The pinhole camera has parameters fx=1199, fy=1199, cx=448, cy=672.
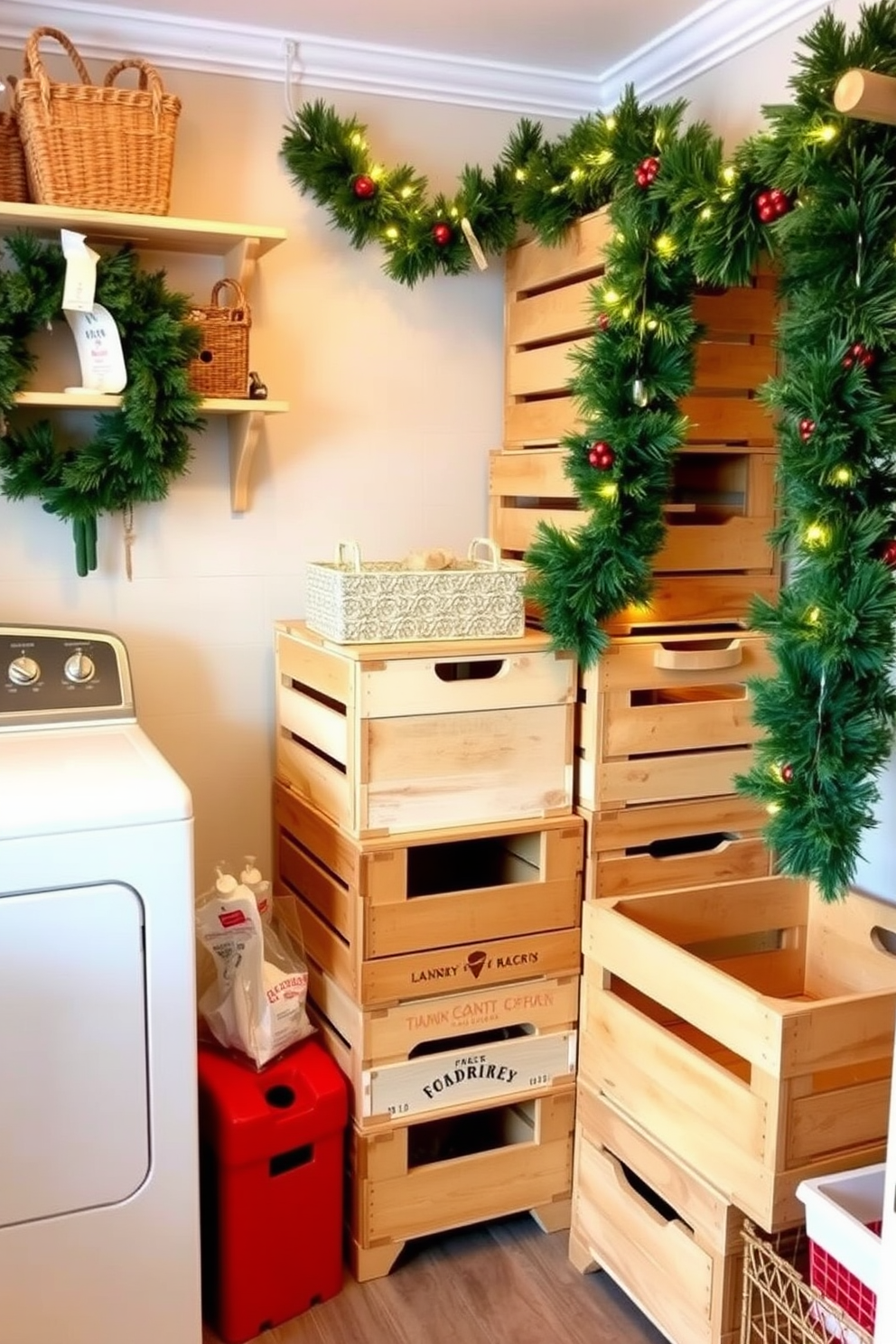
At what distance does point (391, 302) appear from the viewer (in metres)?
2.51

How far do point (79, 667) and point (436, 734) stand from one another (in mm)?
676

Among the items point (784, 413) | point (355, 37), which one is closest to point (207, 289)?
point (355, 37)

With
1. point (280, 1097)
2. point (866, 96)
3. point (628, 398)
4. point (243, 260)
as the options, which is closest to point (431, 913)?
point (280, 1097)

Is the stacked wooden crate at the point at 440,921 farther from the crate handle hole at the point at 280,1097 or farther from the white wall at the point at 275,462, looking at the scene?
the white wall at the point at 275,462

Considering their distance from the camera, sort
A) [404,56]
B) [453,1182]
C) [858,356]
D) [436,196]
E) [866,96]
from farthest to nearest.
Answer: [436,196], [404,56], [453,1182], [858,356], [866,96]

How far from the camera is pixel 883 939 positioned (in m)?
2.07

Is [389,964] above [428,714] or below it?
below

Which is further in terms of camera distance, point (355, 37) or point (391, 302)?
point (391, 302)

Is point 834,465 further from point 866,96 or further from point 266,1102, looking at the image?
point 266,1102

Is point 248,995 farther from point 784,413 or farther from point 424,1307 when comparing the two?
point 784,413

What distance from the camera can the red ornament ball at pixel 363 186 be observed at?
2.32m

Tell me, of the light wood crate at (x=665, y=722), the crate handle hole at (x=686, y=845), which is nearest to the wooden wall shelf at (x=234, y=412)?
the light wood crate at (x=665, y=722)

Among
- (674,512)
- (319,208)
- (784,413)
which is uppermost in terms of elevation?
(319,208)

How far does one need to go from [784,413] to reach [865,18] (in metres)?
0.53
